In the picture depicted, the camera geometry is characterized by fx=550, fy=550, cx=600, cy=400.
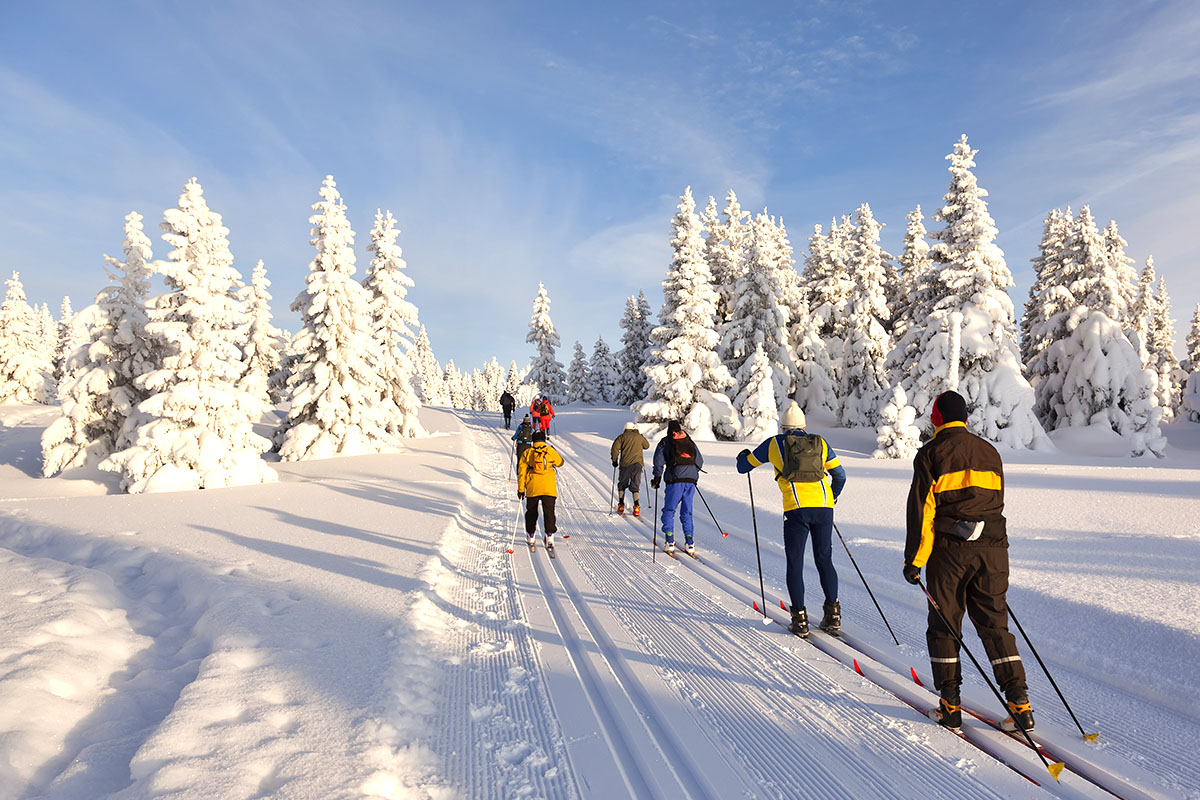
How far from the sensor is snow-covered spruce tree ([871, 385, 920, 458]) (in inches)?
815

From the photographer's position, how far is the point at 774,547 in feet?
29.7

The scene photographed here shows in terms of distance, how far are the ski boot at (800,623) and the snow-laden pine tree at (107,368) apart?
24.2 m

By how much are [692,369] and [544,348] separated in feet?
109

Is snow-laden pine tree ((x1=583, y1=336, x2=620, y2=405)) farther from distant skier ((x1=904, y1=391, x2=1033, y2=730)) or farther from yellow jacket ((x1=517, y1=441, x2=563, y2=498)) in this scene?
distant skier ((x1=904, y1=391, x2=1033, y2=730))

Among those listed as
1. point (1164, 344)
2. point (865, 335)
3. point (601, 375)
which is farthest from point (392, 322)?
point (1164, 344)

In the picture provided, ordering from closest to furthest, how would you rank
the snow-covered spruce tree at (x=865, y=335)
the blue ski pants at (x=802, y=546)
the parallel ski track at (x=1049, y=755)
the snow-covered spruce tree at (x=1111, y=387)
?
the parallel ski track at (x=1049, y=755)
the blue ski pants at (x=802, y=546)
the snow-covered spruce tree at (x=1111, y=387)
the snow-covered spruce tree at (x=865, y=335)

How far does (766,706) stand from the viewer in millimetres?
4164

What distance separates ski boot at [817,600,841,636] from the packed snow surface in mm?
171

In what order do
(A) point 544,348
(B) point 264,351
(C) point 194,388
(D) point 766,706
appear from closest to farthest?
(D) point 766,706
(C) point 194,388
(B) point 264,351
(A) point 544,348

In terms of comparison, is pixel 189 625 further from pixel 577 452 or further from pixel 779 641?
pixel 577 452

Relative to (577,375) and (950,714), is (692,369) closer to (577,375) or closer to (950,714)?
(950,714)

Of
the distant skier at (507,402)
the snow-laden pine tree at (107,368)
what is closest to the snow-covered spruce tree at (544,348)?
the distant skier at (507,402)

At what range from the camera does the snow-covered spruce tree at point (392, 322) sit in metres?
27.8

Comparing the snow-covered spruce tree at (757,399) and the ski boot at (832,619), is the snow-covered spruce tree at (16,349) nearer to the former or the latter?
the snow-covered spruce tree at (757,399)
